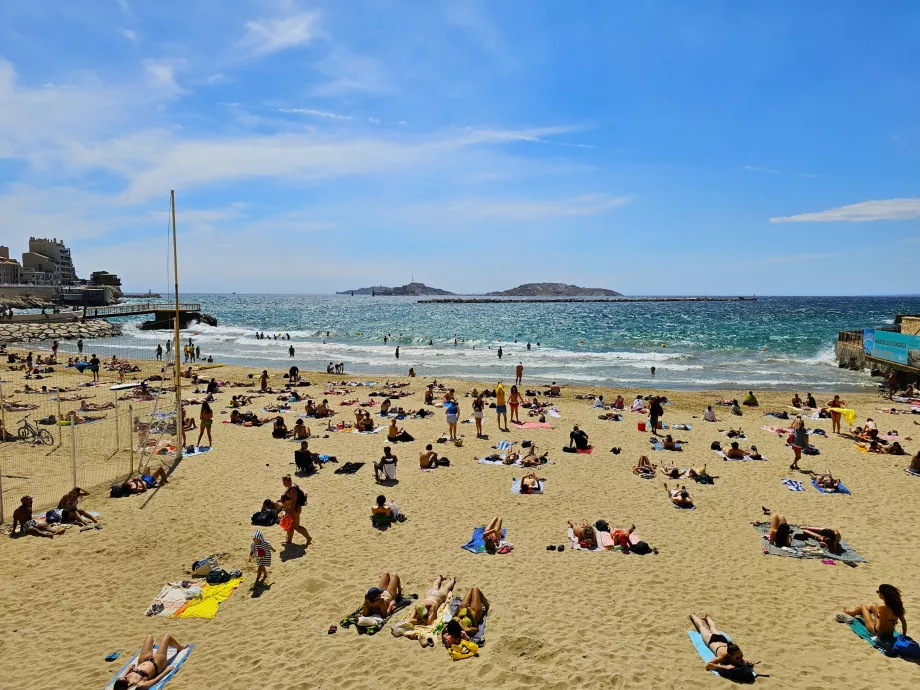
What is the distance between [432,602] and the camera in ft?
22.2

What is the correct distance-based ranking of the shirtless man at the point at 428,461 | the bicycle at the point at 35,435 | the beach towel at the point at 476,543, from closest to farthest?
1. the beach towel at the point at 476,543
2. the shirtless man at the point at 428,461
3. the bicycle at the point at 35,435

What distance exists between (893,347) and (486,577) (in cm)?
3300

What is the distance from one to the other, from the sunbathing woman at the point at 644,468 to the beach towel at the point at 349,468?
6.65 m

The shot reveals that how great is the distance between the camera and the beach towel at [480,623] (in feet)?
20.6

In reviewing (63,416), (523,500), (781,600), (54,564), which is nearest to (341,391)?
(63,416)

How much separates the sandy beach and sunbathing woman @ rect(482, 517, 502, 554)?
0.90ft

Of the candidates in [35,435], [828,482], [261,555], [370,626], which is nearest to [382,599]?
[370,626]

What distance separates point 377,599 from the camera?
6.77 meters

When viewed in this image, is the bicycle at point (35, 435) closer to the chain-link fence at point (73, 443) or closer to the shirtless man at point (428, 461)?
the chain-link fence at point (73, 443)

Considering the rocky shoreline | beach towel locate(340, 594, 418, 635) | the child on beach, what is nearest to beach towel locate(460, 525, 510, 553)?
beach towel locate(340, 594, 418, 635)

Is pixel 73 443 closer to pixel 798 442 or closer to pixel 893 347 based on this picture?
pixel 798 442

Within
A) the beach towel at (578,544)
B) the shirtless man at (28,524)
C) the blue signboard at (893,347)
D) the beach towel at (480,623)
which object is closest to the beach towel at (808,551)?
the beach towel at (578,544)

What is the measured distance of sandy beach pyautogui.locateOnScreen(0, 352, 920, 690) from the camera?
19.3ft

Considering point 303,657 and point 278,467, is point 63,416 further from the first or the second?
point 303,657
